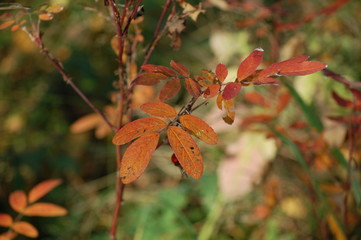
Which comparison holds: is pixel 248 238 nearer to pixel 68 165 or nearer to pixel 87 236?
pixel 87 236

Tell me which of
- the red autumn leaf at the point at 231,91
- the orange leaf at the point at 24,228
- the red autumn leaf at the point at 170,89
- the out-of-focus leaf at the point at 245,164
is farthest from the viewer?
the out-of-focus leaf at the point at 245,164

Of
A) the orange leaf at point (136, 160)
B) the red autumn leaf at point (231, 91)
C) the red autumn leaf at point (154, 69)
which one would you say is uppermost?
the red autumn leaf at point (154, 69)

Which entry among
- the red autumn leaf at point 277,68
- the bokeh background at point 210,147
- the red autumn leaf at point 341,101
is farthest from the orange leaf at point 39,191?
the red autumn leaf at point 341,101

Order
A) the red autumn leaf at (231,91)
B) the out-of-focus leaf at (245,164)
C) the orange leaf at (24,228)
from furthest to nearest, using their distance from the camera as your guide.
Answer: the out-of-focus leaf at (245,164)
the orange leaf at (24,228)
the red autumn leaf at (231,91)

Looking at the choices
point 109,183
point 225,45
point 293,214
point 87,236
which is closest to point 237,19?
point 225,45

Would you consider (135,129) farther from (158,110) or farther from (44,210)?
(44,210)

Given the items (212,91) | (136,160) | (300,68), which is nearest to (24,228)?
(136,160)

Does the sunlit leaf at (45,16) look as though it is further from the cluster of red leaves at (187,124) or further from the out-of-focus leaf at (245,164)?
the out-of-focus leaf at (245,164)
